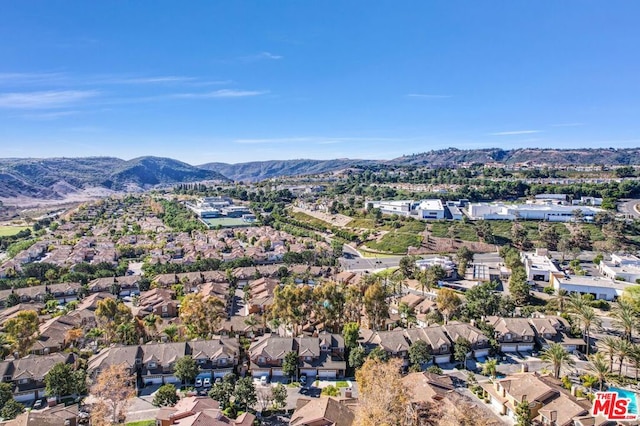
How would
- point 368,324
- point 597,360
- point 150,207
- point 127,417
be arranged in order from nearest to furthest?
point 127,417 → point 597,360 → point 368,324 → point 150,207

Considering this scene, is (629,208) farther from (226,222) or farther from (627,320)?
(226,222)

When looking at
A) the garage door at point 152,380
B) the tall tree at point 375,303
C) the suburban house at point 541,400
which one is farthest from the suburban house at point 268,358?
the suburban house at point 541,400

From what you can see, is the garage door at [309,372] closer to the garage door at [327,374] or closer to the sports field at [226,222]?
the garage door at [327,374]

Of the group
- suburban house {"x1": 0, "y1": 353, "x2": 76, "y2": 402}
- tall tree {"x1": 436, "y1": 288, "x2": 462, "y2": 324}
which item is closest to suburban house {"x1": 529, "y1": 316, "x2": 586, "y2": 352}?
tall tree {"x1": 436, "y1": 288, "x2": 462, "y2": 324}

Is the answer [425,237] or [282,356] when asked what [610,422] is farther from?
[425,237]

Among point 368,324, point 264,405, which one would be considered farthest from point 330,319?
point 264,405

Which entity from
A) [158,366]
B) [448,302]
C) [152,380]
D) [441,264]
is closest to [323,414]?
[158,366]
